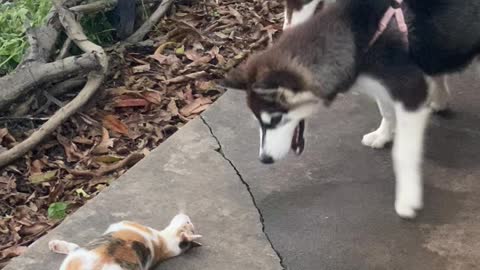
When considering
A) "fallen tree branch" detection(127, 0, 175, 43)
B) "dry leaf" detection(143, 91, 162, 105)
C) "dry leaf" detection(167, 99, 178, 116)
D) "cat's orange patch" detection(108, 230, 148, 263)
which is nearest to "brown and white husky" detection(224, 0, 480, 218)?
"cat's orange patch" detection(108, 230, 148, 263)

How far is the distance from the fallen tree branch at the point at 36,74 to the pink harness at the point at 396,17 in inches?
79.1

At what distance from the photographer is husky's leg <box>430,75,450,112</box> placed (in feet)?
14.7

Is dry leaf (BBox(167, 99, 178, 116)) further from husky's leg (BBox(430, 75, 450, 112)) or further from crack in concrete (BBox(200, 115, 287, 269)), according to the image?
husky's leg (BBox(430, 75, 450, 112))

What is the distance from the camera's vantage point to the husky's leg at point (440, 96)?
14.7 feet

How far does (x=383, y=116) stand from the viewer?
4414 mm

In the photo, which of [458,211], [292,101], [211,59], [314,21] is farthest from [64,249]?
[211,59]

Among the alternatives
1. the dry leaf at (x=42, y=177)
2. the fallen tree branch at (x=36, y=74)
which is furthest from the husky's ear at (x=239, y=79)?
the fallen tree branch at (x=36, y=74)

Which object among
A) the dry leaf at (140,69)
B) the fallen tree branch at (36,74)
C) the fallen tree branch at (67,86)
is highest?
the fallen tree branch at (36,74)

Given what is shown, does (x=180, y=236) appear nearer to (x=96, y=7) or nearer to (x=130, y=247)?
(x=130, y=247)

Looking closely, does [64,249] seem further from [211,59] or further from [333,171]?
[211,59]

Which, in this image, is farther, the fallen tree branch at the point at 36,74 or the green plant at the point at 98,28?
the green plant at the point at 98,28

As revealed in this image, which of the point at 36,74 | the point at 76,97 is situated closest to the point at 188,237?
the point at 76,97

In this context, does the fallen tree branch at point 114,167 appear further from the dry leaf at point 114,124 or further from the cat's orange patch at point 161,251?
the cat's orange patch at point 161,251

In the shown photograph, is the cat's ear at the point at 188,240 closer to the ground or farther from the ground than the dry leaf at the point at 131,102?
farther from the ground
